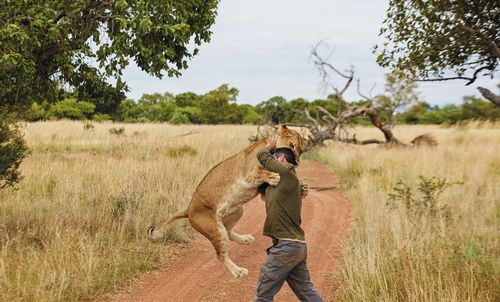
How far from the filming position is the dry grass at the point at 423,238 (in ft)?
13.3

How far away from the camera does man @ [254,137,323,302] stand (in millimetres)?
3459

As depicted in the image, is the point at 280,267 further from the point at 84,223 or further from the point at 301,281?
the point at 84,223

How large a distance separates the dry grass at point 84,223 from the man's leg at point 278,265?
7.58 ft

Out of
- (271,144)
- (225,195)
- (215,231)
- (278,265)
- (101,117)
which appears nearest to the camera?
(278,265)

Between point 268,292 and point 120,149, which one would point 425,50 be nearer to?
point 268,292

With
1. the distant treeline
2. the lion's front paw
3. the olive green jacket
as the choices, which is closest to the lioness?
the lion's front paw

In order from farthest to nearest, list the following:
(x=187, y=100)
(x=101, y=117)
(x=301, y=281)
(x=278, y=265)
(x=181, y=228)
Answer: (x=187, y=100) < (x=101, y=117) < (x=181, y=228) < (x=301, y=281) < (x=278, y=265)

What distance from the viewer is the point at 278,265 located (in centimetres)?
345

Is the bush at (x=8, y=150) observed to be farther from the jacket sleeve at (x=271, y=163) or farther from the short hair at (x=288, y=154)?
the short hair at (x=288, y=154)

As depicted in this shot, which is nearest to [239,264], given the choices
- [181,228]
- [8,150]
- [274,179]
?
[181,228]

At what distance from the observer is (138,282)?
5.38 metres

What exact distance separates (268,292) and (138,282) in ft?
8.26

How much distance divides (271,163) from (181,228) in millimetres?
4167

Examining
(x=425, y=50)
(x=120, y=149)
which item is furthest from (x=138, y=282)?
(x=120, y=149)
